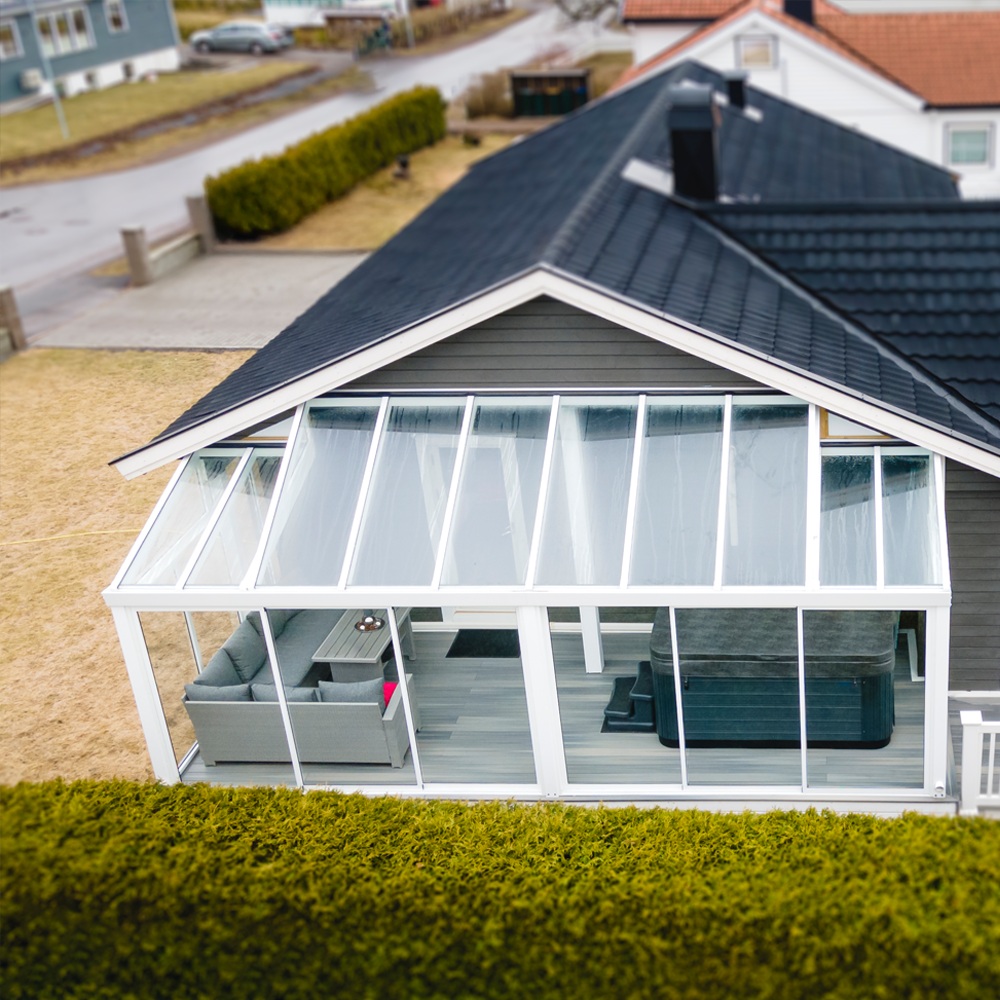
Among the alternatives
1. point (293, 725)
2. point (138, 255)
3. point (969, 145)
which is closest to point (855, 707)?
point (293, 725)

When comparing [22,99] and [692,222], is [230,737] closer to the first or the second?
[692,222]

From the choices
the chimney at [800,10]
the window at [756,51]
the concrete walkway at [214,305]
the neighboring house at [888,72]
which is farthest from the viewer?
the chimney at [800,10]

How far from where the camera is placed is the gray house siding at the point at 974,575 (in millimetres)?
11797

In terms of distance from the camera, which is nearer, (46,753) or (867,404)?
(867,404)

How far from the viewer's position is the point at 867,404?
11.0 meters

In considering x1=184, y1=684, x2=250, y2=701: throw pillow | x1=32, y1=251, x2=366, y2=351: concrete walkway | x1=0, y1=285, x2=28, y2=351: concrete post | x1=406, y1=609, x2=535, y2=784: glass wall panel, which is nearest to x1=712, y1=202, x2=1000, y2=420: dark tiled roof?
x1=406, y1=609, x2=535, y2=784: glass wall panel

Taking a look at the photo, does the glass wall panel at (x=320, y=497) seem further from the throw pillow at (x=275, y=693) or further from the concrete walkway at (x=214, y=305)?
the concrete walkway at (x=214, y=305)

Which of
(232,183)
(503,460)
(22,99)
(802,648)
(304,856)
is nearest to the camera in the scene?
(304,856)

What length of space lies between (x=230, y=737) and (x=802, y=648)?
5.61 meters

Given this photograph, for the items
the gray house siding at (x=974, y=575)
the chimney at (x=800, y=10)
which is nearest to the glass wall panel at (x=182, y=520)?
the gray house siding at (x=974, y=575)

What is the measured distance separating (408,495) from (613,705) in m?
2.99

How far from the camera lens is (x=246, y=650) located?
12656 mm

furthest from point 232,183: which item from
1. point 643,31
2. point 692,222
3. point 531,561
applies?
point 531,561

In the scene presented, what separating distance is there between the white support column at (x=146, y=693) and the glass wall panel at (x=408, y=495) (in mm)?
2139
